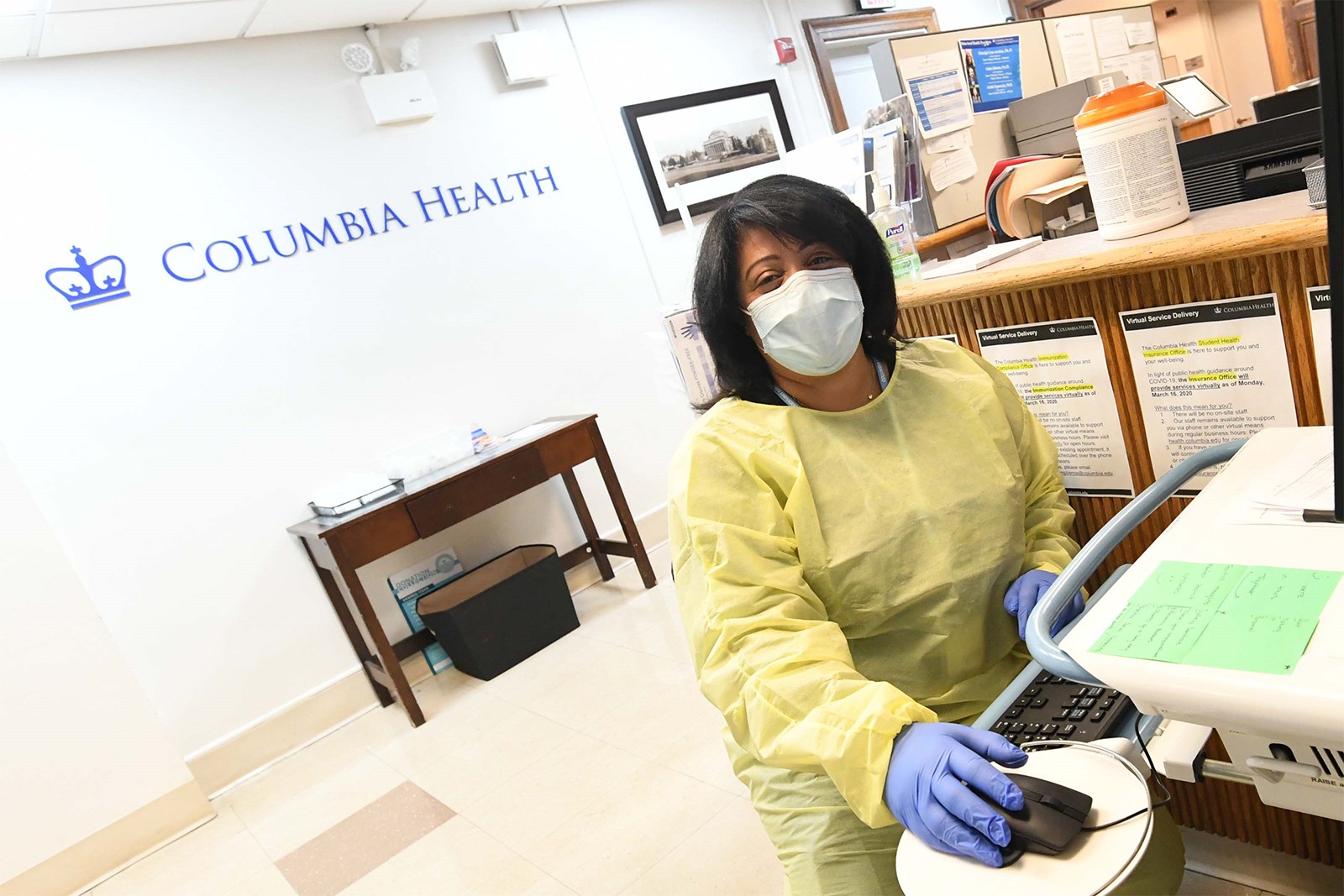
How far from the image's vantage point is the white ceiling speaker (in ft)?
10.9

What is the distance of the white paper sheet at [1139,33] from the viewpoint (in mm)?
4152

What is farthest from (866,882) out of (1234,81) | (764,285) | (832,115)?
(1234,81)

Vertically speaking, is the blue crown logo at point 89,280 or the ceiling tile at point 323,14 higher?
the ceiling tile at point 323,14

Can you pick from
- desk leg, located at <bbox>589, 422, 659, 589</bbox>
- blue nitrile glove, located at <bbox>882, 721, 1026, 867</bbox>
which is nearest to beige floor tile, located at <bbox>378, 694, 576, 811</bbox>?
desk leg, located at <bbox>589, 422, 659, 589</bbox>

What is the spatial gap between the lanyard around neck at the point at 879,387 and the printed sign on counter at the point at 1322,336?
0.52 meters

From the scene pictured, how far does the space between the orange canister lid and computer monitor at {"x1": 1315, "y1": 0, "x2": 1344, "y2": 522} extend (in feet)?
2.03

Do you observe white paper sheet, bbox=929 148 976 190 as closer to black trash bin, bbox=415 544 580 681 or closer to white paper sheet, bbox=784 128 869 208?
white paper sheet, bbox=784 128 869 208

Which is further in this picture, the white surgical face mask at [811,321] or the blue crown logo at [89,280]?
the blue crown logo at [89,280]

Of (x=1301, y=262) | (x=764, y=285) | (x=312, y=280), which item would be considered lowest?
(x=1301, y=262)

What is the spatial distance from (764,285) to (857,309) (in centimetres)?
14

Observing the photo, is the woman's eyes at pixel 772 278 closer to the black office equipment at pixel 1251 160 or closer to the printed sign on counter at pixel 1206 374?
the printed sign on counter at pixel 1206 374

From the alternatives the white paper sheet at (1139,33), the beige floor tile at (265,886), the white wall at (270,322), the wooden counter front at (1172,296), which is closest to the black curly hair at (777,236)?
the wooden counter front at (1172,296)

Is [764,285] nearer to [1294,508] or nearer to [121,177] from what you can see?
[1294,508]

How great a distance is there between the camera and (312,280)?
3240 mm
